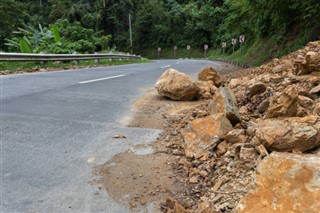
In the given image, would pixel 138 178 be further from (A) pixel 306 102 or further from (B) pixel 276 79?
(B) pixel 276 79

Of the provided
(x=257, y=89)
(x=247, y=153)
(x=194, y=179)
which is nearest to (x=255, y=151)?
(x=247, y=153)

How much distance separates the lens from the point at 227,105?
13.1 ft

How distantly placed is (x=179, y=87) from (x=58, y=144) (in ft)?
10.4

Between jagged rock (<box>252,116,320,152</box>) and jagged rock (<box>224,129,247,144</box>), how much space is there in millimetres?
288

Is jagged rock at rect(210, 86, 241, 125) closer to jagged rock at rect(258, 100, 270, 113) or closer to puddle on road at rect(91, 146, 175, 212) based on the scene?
jagged rock at rect(258, 100, 270, 113)

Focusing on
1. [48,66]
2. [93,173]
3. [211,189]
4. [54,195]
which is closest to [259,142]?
[211,189]

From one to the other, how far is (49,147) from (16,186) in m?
0.89

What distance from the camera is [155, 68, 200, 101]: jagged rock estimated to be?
20.9ft

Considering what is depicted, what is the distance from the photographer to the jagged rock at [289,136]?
9.01 feet

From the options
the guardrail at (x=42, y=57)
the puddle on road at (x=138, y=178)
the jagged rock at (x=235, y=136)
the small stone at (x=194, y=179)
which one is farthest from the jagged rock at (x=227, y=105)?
the guardrail at (x=42, y=57)

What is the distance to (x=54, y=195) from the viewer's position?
2695 millimetres

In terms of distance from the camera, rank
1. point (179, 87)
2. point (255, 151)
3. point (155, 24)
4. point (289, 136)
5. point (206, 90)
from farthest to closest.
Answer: point (155, 24) < point (206, 90) < point (179, 87) < point (255, 151) < point (289, 136)

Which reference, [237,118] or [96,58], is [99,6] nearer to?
[96,58]

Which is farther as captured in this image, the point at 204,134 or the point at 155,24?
the point at 155,24
